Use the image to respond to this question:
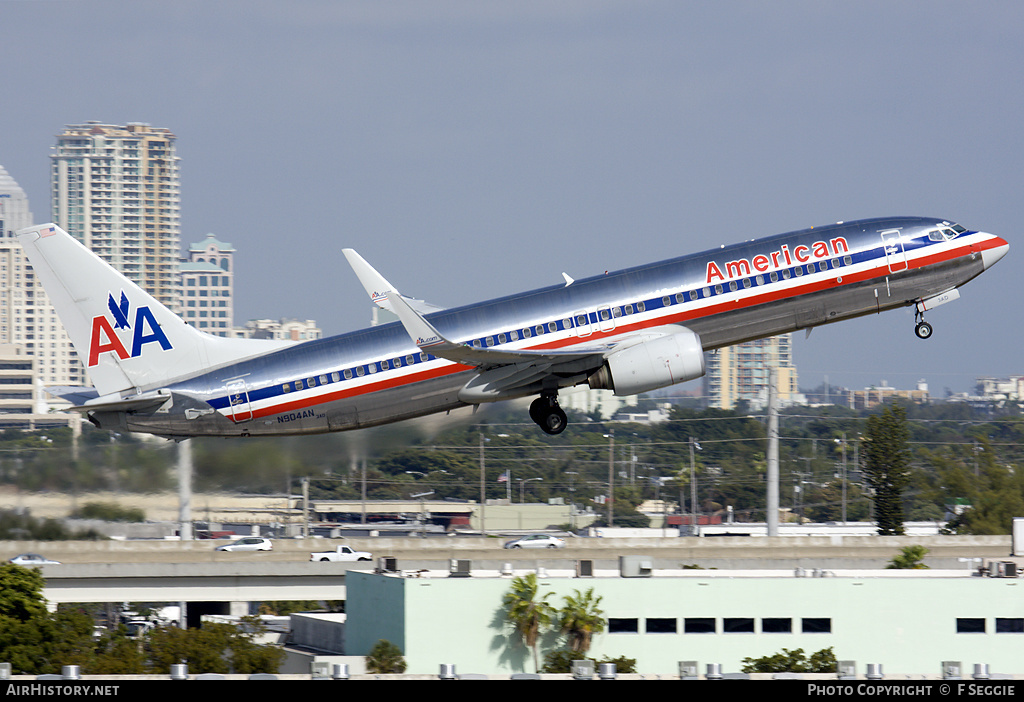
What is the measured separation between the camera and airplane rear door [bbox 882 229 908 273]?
37.0 m

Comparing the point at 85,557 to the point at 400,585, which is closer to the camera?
the point at 400,585

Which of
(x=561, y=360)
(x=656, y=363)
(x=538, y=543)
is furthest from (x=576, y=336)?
(x=538, y=543)

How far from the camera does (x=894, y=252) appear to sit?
37000mm

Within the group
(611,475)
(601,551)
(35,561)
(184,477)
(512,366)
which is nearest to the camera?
(512,366)

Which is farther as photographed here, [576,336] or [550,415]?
[550,415]

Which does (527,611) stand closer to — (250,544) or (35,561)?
(35,561)

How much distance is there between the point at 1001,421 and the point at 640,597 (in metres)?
114

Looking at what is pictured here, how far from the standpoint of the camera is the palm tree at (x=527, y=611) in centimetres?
4281

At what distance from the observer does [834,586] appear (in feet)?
142

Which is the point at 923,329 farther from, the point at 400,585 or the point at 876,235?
the point at 400,585

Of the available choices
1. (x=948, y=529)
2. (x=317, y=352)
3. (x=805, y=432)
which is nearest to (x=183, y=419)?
(x=317, y=352)

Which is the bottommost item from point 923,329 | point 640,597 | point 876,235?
point 640,597

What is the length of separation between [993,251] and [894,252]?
4112 millimetres

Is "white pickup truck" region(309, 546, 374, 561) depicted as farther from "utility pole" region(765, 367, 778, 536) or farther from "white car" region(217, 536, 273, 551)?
"utility pole" region(765, 367, 778, 536)
